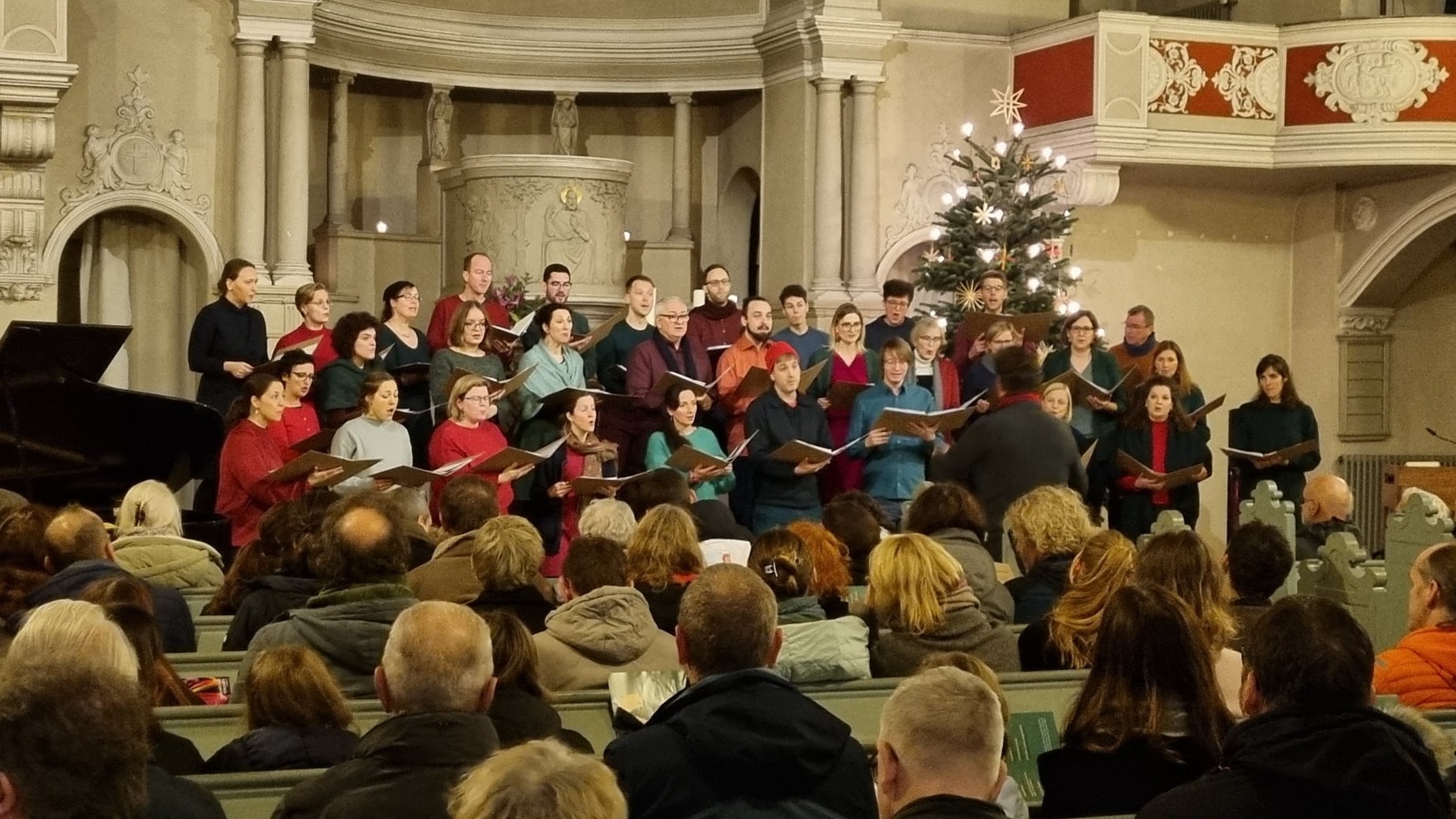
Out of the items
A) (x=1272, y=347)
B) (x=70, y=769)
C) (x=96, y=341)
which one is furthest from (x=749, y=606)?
(x=1272, y=347)

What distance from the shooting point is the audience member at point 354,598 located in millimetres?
4082

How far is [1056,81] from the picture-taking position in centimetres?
1312

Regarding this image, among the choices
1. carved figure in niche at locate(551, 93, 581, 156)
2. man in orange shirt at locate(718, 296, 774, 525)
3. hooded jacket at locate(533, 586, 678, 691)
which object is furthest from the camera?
carved figure in niche at locate(551, 93, 581, 156)

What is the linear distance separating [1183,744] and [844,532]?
2.67 meters

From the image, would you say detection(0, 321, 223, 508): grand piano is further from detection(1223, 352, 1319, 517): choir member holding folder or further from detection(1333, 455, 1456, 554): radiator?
detection(1333, 455, 1456, 554): radiator

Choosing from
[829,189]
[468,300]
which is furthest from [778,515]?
[829,189]

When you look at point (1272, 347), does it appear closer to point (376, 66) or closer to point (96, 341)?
point (376, 66)

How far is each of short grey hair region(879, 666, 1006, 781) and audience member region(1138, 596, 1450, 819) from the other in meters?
0.47

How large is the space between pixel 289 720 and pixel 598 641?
3.32ft

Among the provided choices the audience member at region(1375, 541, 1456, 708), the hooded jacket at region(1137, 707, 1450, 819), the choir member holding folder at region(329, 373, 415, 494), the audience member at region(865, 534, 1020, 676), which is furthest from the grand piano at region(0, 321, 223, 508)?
the hooded jacket at region(1137, 707, 1450, 819)

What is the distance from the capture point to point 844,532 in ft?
19.7

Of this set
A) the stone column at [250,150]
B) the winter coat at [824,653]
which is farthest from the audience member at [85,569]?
the stone column at [250,150]

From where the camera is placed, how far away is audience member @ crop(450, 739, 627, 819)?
1983mm

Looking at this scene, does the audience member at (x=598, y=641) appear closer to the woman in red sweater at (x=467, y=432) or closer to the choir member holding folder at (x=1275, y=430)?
the woman in red sweater at (x=467, y=432)
